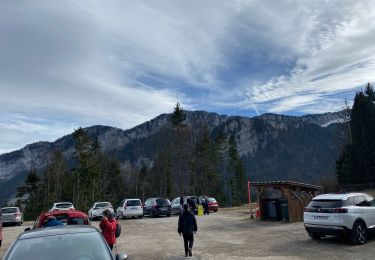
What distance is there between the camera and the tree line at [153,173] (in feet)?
214

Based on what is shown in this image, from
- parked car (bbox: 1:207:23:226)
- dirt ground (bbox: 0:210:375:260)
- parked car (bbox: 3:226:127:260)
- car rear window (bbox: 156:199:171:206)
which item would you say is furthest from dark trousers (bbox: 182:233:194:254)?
parked car (bbox: 1:207:23:226)

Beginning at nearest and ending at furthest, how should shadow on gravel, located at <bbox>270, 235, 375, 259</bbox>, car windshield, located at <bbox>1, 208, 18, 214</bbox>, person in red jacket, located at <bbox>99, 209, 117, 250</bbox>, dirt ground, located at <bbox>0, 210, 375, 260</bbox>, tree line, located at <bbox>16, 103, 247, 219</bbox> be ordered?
person in red jacket, located at <bbox>99, 209, 117, 250</bbox>, shadow on gravel, located at <bbox>270, 235, 375, 259</bbox>, dirt ground, located at <bbox>0, 210, 375, 260</bbox>, car windshield, located at <bbox>1, 208, 18, 214</bbox>, tree line, located at <bbox>16, 103, 247, 219</bbox>

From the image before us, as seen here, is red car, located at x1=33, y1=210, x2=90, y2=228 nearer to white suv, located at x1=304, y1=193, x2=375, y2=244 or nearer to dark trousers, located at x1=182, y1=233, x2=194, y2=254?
dark trousers, located at x1=182, y1=233, x2=194, y2=254

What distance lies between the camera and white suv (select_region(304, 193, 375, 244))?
568 inches

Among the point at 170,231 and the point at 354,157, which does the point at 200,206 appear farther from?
the point at 354,157

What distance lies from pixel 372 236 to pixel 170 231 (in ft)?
33.6

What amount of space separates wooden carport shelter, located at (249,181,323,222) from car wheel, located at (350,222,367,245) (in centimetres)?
898

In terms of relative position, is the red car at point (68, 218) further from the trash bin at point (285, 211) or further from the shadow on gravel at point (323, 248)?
the trash bin at point (285, 211)

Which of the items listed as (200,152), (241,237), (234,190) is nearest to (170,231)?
(241,237)

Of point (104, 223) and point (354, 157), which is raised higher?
point (354, 157)

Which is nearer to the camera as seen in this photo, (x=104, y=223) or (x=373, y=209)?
(x=104, y=223)

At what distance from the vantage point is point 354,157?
5922cm

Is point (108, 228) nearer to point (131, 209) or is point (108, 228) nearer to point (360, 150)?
point (131, 209)

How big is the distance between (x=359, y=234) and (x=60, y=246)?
11.9 meters
